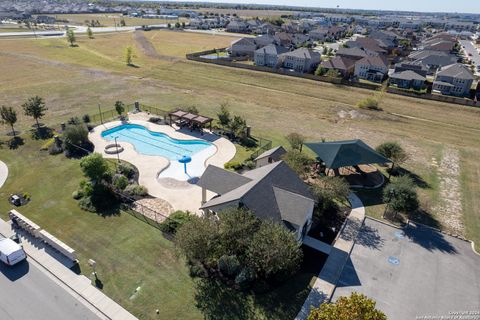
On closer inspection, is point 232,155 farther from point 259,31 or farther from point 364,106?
point 259,31

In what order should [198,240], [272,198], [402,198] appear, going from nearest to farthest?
[198,240], [272,198], [402,198]

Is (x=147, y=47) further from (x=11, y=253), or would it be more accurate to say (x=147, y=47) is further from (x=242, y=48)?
(x=11, y=253)

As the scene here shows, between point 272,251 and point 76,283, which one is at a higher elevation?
point 272,251

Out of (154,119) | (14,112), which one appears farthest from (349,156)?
(14,112)

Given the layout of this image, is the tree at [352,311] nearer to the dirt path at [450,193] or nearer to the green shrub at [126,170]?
the dirt path at [450,193]

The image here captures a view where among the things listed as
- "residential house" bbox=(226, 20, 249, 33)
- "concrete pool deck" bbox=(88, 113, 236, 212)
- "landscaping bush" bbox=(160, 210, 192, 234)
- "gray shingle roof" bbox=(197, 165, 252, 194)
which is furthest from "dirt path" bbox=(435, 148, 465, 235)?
"residential house" bbox=(226, 20, 249, 33)

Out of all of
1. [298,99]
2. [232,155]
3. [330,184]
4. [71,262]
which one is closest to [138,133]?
[232,155]

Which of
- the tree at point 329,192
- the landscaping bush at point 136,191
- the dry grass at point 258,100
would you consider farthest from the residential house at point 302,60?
the landscaping bush at point 136,191
